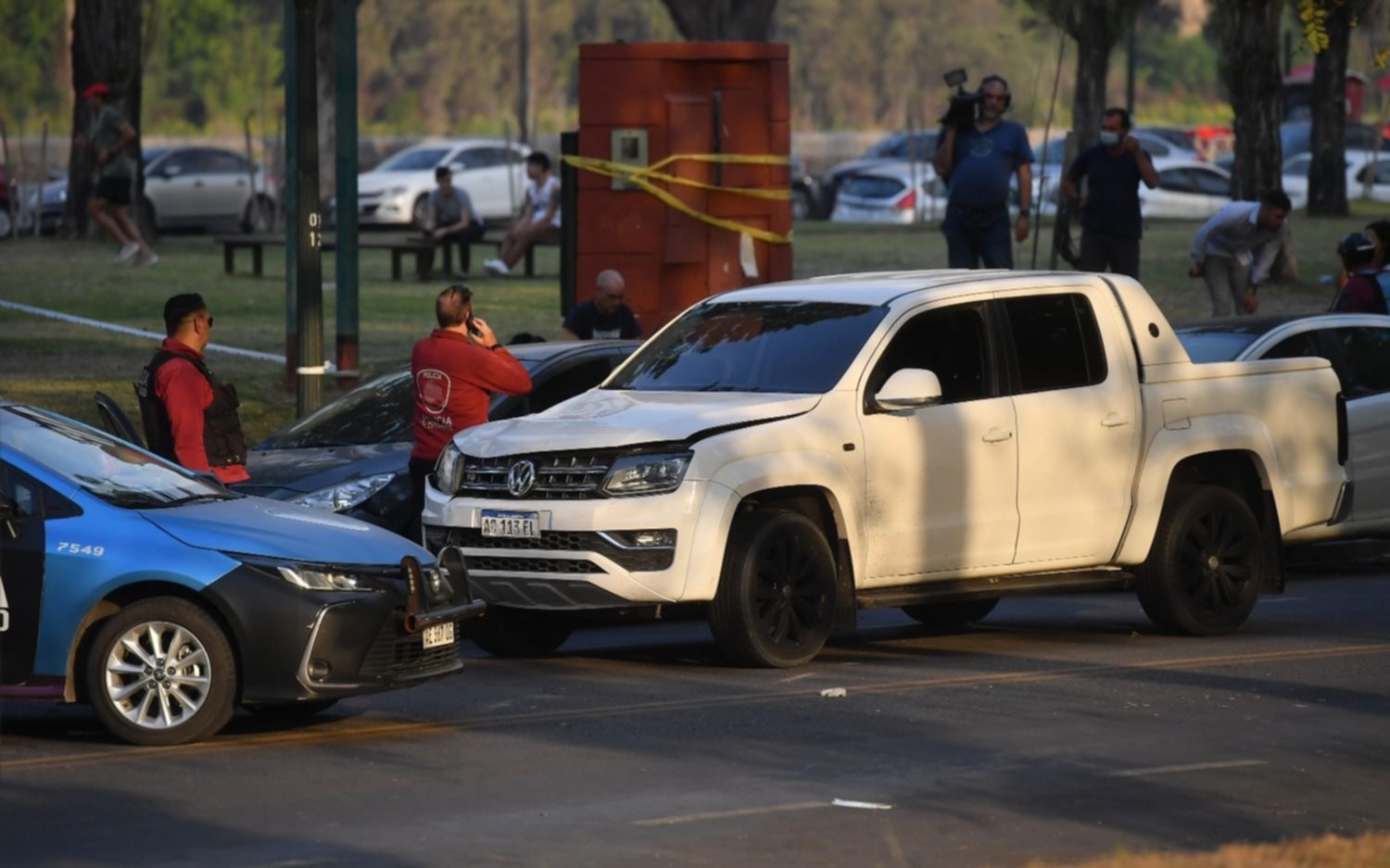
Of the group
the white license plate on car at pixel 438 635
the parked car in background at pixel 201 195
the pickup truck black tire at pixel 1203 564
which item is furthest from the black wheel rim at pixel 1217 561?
the parked car in background at pixel 201 195

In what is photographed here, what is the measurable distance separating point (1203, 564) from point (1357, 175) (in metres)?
39.2

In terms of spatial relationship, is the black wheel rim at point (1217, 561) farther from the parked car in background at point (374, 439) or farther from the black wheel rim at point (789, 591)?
the parked car in background at point (374, 439)

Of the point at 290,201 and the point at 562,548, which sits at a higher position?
the point at 290,201

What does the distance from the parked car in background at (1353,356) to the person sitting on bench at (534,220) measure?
54.3 ft

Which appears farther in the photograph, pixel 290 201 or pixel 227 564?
pixel 290 201

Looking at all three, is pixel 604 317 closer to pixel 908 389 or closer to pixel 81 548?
pixel 908 389

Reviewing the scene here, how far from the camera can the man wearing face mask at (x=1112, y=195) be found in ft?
67.4

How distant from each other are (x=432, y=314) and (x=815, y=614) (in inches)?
583

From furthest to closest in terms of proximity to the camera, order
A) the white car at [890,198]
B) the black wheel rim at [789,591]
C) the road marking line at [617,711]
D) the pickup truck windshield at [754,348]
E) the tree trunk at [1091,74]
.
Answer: the white car at [890,198], the tree trunk at [1091,74], the pickup truck windshield at [754,348], the black wheel rim at [789,591], the road marking line at [617,711]

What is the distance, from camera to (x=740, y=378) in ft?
39.3

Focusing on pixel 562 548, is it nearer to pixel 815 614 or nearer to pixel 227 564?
pixel 815 614

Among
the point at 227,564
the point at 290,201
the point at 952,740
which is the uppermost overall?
the point at 290,201

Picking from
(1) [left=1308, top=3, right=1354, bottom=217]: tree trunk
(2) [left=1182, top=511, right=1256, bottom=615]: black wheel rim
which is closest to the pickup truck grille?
(2) [left=1182, top=511, right=1256, bottom=615]: black wheel rim

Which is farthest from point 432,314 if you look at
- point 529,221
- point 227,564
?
point 227,564
